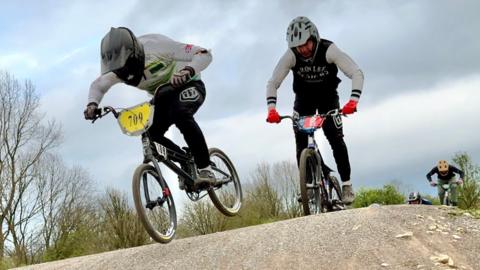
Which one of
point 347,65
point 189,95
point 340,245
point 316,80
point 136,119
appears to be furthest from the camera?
point 316,80

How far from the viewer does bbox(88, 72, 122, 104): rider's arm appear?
7.79 meters

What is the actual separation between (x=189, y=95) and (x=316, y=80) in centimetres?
179

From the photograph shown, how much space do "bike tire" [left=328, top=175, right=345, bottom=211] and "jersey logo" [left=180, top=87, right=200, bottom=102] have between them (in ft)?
7.85

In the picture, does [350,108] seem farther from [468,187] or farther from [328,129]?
[468,187]

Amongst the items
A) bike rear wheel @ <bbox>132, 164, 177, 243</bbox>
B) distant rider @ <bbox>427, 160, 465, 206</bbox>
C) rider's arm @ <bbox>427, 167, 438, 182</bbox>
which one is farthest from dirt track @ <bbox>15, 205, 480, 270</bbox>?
distant rider @ <bbox>427, 160, 465, 206</bbox>

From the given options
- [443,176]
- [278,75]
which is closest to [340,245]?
[278,75]

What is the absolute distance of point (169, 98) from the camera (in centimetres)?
754

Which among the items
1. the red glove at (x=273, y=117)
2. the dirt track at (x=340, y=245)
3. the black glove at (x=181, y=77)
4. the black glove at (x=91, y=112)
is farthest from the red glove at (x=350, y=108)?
the black glove at (x=91, y=112)

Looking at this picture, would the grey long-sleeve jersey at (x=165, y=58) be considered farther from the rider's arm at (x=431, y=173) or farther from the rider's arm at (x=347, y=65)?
the rider's arm at (x=431, y=173)

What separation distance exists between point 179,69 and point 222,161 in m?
2.33

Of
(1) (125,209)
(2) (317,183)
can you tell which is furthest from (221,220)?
(2) (317,183)

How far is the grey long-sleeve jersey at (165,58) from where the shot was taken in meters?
7.54

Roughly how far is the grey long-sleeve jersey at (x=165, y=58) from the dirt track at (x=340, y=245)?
2.03 meters

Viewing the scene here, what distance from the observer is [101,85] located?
7840 mm
